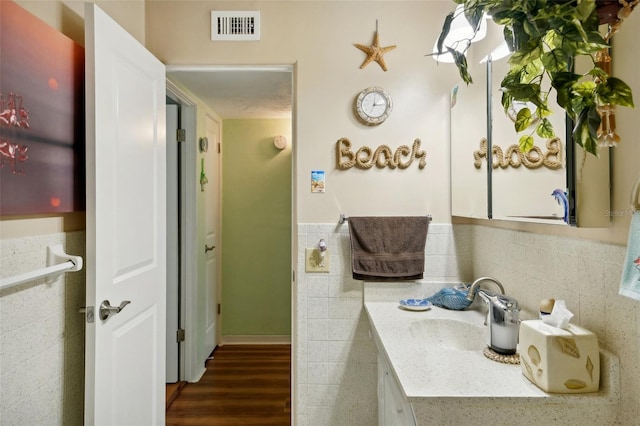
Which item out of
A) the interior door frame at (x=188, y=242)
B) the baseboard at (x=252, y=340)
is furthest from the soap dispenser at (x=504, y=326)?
the baseboard at (x=252, y=340)

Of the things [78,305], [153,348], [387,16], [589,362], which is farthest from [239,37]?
[589,362]

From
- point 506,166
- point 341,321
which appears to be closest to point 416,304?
point 341,321

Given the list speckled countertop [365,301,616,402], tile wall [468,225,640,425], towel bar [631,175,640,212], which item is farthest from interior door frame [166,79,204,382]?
towel bar [631,175,640,212]

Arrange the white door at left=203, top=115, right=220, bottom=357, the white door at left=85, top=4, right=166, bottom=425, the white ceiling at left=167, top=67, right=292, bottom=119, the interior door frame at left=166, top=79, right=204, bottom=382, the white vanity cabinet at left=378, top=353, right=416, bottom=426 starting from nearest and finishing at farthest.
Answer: the white vanity cabinet at left=378, top=353, right=416, bottom=426
the white door at left=85, top=4, right=166, bottom=425
the white ceiling at left=167, top=67, right=292, bottom=119
the interior door frame at left=166, top=79, right=204, bottom=382
the white door at left=203, top=115, right=220, bottom=357

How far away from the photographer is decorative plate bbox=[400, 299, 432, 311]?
1.79 m

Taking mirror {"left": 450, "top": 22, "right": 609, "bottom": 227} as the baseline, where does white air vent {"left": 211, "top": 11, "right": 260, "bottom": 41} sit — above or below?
above

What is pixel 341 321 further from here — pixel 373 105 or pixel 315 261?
pixel 373 105

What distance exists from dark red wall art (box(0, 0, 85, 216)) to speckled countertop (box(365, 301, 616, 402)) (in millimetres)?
1251

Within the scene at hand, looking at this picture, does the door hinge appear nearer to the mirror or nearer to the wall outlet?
the wall outlet

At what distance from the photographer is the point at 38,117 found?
118cm

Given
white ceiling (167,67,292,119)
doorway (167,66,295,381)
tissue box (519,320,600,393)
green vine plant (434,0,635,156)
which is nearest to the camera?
green vine plant (434,0,635,156)

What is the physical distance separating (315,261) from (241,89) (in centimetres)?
150

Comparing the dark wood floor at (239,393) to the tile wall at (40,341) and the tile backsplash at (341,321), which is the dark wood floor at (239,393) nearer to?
the tile backsplash at (341,321)

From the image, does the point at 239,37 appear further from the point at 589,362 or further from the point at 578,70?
the point at 589,362
